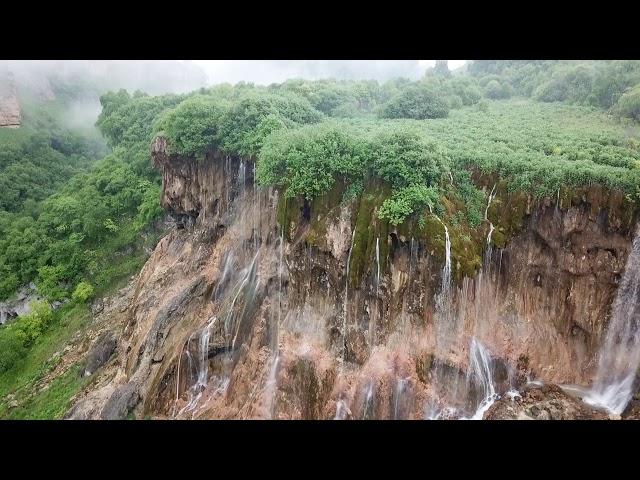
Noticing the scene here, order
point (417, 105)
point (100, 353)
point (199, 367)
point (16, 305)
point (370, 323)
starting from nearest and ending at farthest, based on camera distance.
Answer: point (370, 323)
point (199, 367)
point (100, 353)
point (417, 105)
point (16, 305)

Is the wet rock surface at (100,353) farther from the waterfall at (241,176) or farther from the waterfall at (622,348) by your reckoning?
the waterfall at (622,348)

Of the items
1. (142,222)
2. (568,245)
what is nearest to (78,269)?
(142,222)

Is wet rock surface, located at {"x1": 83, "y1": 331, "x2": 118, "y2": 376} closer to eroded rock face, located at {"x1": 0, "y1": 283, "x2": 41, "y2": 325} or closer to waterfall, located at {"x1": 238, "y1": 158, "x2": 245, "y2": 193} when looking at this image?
eroded rock face, located at {"x1": 0, "y1": 283, "x2": 41, "y2": 325}

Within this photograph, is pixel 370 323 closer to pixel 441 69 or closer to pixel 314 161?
pixel 314 161

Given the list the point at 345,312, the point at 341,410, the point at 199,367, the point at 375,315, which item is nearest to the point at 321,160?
the point at 345,312

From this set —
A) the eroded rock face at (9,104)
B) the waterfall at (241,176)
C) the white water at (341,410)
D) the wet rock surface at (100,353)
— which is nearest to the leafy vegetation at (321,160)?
the wet rock surface at (100,353)

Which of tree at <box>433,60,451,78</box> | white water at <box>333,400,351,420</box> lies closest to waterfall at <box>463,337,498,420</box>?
white water at <box>333,400,351,420</box>

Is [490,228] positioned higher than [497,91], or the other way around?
[497,91]
